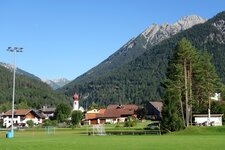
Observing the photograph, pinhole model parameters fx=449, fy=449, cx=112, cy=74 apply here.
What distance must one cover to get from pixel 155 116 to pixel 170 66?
8659 cm

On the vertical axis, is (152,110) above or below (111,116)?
above

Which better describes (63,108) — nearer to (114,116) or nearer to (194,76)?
(114,116)

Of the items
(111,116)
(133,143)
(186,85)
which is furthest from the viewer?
(111,116)

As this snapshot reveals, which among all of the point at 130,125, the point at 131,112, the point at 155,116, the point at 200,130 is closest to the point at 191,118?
the point at 200,130

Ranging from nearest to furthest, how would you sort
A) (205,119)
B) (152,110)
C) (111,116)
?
1. (205,119)
2. (111,116)
3. (152,110)

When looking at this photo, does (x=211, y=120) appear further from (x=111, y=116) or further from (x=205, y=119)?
(x=111, y=116)

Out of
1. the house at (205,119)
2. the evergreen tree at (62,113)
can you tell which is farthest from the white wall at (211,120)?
the evergreen tree at (62,113)

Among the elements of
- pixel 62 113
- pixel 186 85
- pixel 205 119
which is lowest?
pixel 205 119

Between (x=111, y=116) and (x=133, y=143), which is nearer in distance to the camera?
(x=133, y=143)

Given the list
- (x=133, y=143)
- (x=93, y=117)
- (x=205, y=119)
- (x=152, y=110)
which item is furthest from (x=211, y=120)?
(x=93, y=117)

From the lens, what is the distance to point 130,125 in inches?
4427

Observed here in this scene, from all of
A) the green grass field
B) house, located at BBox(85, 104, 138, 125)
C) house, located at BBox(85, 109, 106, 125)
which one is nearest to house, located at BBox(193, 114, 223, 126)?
the green grass field

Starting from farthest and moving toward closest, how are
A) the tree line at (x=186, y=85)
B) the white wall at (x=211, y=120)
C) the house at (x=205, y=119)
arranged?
the white wall at (x=211, y=120) < the house at (x=205, y=119) < the tree line at (x=186, y=85)

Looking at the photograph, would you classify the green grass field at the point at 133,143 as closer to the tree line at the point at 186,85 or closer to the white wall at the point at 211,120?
the tree line at the point at 186,85
